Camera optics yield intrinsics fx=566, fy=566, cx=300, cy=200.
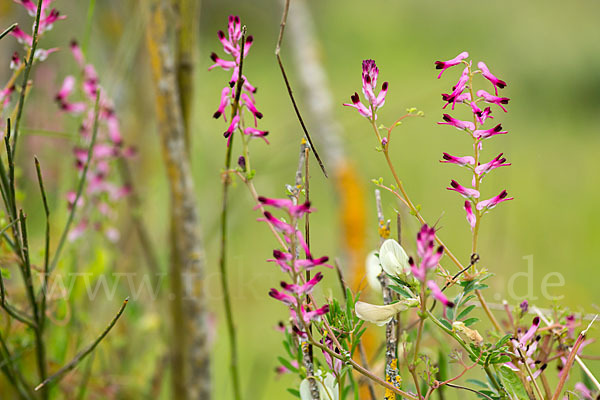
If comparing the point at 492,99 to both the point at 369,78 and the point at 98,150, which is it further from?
the point at 98,150

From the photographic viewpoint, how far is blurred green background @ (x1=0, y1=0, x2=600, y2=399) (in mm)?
640

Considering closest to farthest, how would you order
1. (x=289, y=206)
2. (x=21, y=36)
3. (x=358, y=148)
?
(x=289, y=206)
(x=21, y=36)
(x=358, y=148)

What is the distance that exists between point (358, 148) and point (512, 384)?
1.49 meters

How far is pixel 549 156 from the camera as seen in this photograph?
1.73m

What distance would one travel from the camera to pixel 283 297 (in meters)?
0.21

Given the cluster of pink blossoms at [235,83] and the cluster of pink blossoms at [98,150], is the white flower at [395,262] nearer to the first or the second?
the cluster of pink blossoms at [235,83]

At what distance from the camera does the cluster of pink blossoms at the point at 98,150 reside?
447 millimetres

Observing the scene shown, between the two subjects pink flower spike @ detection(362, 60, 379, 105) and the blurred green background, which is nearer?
pink flower spike @ detection(362, 60, 379, 105)

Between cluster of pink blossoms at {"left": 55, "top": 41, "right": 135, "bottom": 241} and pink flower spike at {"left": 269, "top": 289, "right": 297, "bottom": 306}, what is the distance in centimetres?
28

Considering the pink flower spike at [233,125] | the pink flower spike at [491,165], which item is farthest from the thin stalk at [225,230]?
the pink flower spike at [491,165]

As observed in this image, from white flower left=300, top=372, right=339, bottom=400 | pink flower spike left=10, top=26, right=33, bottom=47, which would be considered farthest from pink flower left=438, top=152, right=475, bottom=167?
pink flower spike left=10, top=26, right=33, bottom=47

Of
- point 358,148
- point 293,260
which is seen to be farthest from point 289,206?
point 358,148

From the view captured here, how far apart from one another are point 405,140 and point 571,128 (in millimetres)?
607

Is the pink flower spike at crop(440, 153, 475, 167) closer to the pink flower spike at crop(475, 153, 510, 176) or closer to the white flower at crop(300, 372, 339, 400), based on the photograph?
the pink flower spike at crop(475, 153, 510, 176)
